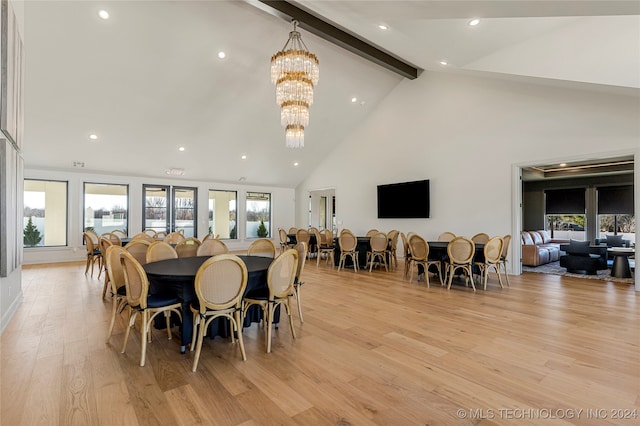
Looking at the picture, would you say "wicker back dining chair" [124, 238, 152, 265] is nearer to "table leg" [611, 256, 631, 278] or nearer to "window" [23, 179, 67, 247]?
"window" [23, 179, 67, 247]

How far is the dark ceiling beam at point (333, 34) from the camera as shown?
546 centimetres

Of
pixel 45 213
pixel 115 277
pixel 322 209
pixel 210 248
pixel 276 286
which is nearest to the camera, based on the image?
pixel 276 286

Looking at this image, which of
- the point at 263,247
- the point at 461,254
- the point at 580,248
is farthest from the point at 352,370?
the point at 580,248

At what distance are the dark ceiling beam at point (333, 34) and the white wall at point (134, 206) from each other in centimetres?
689

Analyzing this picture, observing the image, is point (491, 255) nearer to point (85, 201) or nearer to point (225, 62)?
point (225, 62)

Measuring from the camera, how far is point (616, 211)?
997 cm

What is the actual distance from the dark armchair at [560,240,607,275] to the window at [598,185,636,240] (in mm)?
Answer: 4174

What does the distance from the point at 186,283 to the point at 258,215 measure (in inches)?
396

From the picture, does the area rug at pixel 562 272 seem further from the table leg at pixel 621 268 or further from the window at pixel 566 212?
the window at pixel 566 212

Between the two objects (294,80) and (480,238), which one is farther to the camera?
(480,238)

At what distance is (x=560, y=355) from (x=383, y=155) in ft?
24.5

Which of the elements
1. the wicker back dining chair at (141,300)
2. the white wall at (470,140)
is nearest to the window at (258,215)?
the white wall at (470,140)

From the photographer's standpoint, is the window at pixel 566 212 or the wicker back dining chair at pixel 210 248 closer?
the wicker back dining chair at pixel 210 248

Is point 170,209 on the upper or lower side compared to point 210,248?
upper
